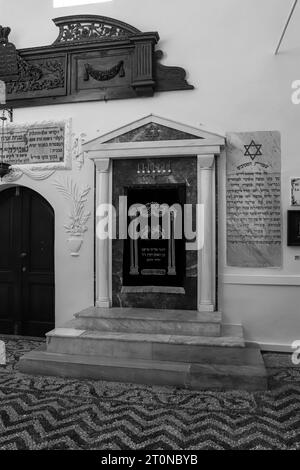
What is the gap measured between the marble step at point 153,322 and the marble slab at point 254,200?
2.74 feet

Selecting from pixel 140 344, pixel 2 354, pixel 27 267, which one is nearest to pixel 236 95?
pixel 140 344

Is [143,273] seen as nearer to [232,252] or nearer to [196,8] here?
[232,252]

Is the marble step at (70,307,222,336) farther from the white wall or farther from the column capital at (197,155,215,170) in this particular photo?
the column capital at (197,155,215,170)

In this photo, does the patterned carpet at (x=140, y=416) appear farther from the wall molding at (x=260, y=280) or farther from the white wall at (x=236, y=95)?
the wall molding at (x=260, y=280)

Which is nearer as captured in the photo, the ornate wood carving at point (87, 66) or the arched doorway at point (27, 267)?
the ornate wood carving at point (87, 66)

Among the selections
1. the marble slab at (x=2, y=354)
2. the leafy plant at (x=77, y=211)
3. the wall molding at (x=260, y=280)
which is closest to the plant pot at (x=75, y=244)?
the leafy plant at (x=77, y=211)

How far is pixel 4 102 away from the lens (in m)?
5.17

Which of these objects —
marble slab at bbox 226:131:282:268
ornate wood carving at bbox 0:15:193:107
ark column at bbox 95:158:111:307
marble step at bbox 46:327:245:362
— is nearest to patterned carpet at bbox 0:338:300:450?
marble step at bbox 46:327:245:362

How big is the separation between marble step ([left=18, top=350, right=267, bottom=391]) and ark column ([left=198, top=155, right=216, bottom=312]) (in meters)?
0.86

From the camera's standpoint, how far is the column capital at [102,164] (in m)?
4.67

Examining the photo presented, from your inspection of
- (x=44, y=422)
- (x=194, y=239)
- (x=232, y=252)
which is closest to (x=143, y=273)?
(x=194, y=239)

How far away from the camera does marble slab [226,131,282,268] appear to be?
4.45 meters

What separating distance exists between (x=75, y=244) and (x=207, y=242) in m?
1.70
